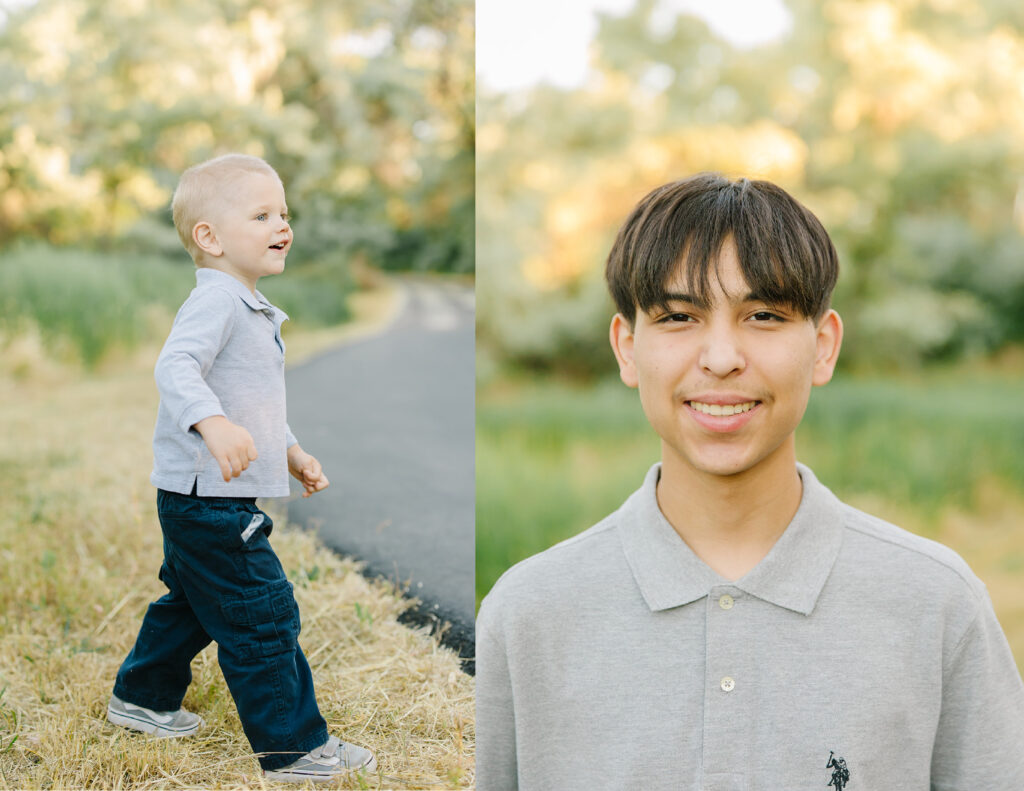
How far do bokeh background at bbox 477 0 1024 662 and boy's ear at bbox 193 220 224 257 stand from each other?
5.95 feet

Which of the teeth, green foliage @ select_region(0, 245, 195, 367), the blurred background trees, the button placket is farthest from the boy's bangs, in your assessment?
the blurred background trees

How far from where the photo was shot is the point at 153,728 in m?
1.99

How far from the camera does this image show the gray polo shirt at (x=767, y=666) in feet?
4.36

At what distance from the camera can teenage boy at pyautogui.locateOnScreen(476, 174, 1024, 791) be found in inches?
52.6

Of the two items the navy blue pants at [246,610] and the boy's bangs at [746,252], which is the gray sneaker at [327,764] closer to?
the navy blue pants at [246,610]

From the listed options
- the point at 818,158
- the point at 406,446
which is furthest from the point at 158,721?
the point at 818,158

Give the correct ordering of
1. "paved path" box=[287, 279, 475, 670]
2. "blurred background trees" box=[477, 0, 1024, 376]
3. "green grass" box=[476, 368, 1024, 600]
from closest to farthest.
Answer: "paved path" box=[287, 279, 475, 670]
"green grass" box=[476, 368, 1024, 600]
"blurred background trees" box=[477, 0, 1024, 376]

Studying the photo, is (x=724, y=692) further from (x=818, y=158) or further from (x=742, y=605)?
(x=818, y=158)

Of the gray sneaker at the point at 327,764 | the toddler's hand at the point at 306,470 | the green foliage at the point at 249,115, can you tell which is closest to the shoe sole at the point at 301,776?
the gray sneaker at the point at 327,764

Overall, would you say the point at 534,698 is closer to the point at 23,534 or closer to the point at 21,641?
the point at 21,641

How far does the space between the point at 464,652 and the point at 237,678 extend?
2.00 feet

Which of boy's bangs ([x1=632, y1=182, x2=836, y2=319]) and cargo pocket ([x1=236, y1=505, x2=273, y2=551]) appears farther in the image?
cargo pocket ([x1=236, y1=505, x2=273, y2=551])

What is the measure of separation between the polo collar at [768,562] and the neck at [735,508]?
0.03 meters

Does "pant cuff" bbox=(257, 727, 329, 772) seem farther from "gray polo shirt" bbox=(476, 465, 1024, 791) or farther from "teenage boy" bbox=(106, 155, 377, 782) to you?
"gray polo shirt" bbox=(476, 465, 1024, 791)
